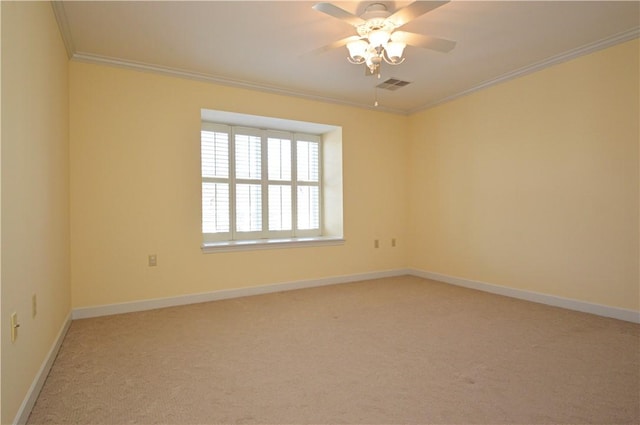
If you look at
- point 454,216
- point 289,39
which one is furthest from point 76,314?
point 454,216

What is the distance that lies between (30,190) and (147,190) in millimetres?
1773

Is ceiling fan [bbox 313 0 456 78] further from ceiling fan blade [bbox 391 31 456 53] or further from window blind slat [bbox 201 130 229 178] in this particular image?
window blind slat [bbox 201 130 229 178]

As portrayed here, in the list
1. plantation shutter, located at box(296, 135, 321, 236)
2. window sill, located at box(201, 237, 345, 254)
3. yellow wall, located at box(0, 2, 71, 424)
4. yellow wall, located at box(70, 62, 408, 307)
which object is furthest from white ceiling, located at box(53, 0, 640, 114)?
window sill, located at box(201, 237, 345, 254)

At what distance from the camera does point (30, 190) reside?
1955 millimetres

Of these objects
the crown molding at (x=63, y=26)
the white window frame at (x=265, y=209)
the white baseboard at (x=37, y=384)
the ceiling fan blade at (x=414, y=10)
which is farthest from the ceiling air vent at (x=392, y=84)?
the white baseboard at (x=37, y=384)

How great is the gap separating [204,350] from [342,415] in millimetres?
1261

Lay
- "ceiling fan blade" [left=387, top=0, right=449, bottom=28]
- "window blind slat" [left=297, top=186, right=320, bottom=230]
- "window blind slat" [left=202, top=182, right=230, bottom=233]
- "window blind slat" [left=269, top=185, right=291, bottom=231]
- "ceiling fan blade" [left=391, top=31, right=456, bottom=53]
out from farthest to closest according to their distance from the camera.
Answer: "window blind slat" [left=297, top=186, right=320, bottom=230]
"window blind slat" [left=269, top=185, right=291, bottom=231]
"window blind slat" [left=202, top=182, right=230, bottom=233]
"ceiling fan blade" [left=391, top=31, right=456, bottom=53]
"ceiling fan blade" [left=387, top=0, right=449, bottom=28]

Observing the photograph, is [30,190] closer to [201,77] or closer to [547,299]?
[201,77]

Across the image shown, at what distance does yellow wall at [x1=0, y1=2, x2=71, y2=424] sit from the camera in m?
1.58

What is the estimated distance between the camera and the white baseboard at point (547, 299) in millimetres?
3188

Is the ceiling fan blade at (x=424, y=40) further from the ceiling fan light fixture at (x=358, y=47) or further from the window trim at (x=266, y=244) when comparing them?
the window trim at (x=266, y=244)

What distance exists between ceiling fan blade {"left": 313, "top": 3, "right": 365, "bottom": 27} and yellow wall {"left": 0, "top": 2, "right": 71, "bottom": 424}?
1.50m

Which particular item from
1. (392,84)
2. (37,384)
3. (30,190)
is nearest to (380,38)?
(392,84)

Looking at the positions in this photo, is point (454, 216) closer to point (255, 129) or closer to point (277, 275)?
point (277, 275)
